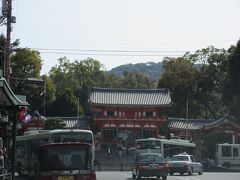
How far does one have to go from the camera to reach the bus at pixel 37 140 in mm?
29453

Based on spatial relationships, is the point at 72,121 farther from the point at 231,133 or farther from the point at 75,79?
the point at 75,79

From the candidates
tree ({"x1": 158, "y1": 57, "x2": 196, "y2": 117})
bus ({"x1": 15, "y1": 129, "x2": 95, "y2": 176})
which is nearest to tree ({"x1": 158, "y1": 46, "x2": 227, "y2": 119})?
tree ({"x1": 158, "y1": 57, "x2": 196, "y2": 117})

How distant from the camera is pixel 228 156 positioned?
6056 centimetres

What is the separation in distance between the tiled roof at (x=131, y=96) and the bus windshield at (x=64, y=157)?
57.4 metres

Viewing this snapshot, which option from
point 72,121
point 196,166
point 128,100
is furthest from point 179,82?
point 196,166

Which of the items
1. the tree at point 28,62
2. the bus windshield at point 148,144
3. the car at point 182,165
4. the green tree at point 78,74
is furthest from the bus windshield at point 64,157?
the green tree at point 78,74

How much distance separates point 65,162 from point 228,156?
44.6 metres

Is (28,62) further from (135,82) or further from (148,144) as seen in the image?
(135,82)

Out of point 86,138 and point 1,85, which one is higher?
point 1,85

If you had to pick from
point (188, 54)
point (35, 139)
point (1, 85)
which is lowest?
point (35, 139)

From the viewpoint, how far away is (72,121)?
76.0 m

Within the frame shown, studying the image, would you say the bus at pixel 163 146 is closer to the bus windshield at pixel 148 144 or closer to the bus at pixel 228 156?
the bus windshield at pixel 148 144

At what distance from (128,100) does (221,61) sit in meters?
15.7

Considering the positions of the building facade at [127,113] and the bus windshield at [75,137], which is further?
the building facade at [127,113]
